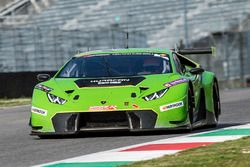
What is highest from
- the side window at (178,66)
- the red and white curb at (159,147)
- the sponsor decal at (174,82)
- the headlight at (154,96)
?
the side window at (178,66)

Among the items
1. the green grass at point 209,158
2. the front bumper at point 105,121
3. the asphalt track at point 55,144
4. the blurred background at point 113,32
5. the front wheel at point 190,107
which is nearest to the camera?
the green grass at point 209,158

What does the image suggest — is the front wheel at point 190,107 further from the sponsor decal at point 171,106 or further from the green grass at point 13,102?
the green grass at point 13,102

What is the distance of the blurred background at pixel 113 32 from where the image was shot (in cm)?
3303

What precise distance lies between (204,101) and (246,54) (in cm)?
3276

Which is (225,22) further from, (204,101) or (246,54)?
(204,101)

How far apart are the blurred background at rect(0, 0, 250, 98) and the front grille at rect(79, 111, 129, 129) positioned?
56.4ft

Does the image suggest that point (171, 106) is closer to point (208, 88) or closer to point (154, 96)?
point (154, 96)

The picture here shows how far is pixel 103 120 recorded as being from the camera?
11117 mm

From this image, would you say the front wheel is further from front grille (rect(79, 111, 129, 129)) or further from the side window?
front grille (rect(79, 111, 129, 129))

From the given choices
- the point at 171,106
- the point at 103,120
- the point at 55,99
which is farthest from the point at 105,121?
the point at 171,106

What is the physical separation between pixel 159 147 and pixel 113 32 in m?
29.8

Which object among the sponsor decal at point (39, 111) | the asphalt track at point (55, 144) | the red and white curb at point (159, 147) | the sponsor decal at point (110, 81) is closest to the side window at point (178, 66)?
the asphalt track at point (55, 144)

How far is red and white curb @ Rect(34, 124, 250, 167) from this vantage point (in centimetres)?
815

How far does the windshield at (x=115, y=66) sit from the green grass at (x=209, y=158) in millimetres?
3361
